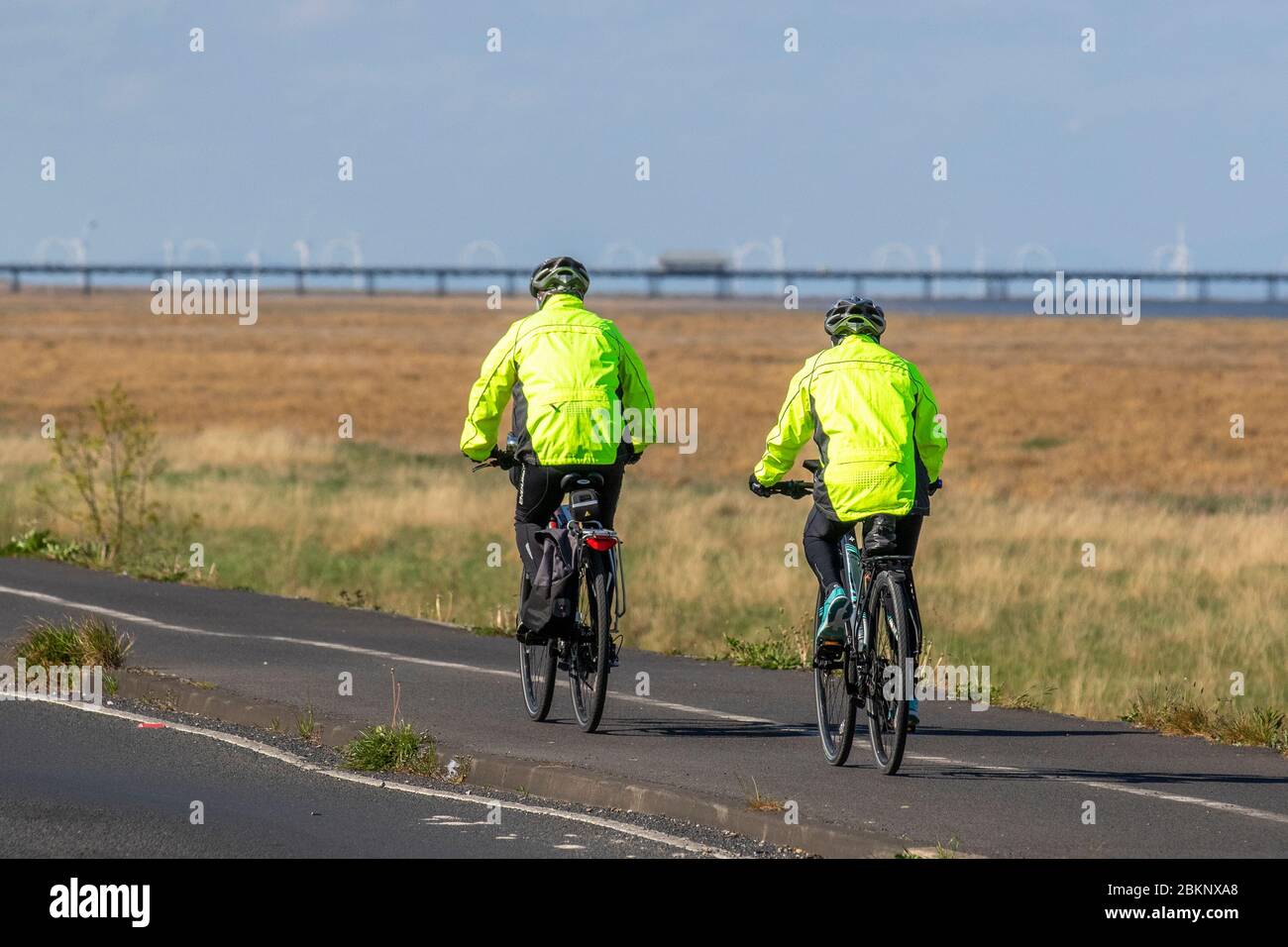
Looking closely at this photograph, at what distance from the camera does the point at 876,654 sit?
8766 millimetres

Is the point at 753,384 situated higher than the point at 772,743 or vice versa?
the point at 753,384

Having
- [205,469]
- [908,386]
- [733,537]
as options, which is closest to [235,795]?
[908,386]

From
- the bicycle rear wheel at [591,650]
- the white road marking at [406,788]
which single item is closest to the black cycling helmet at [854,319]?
the bicycle rear wheel at [591,650]

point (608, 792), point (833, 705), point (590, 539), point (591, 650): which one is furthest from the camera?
point (591, 650)

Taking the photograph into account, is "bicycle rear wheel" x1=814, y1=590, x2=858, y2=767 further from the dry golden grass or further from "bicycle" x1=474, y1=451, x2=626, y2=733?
the dry golden grass

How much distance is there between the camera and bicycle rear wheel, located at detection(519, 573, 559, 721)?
10266 mm

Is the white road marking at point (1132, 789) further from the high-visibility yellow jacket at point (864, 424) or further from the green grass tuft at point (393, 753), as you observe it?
the green grass tuft at point (393, 753)

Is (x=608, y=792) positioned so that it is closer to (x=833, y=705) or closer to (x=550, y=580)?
(x=833, y=705)

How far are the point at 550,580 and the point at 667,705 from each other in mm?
1454

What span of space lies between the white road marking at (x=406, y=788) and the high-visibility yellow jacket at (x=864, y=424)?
5.63 feet

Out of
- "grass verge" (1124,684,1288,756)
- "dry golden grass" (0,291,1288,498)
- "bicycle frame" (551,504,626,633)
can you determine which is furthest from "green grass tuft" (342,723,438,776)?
"dry golden grass" (0,291,1288,498)

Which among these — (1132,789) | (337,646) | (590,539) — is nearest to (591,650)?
(590,539)

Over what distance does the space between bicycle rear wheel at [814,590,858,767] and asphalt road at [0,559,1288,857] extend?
0.09 m
